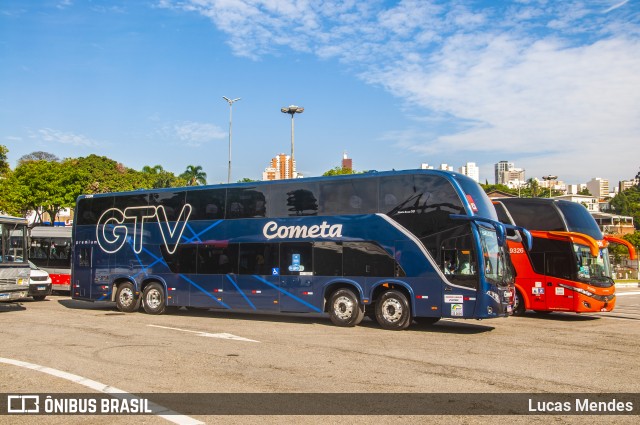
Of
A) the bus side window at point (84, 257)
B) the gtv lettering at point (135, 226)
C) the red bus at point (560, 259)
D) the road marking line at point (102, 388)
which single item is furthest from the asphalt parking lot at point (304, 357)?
the bus side window at point (84, 257)

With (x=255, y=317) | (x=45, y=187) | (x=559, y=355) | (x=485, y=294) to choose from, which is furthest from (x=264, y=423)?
(x=45, y=187)

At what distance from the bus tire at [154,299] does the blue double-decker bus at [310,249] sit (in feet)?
0.17

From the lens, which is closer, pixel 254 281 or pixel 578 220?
pixel 254 281

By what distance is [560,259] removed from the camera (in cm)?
1823

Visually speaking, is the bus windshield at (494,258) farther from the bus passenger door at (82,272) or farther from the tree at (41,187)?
the tree at (41,187)

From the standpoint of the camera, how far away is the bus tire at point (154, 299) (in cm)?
1895

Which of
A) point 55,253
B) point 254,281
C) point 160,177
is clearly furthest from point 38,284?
point 160,177

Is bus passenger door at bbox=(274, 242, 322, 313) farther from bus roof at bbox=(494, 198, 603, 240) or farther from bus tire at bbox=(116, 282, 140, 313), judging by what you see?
bus roof at bbox=(494, 198, 603, 240)

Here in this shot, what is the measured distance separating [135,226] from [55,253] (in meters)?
A: 11.4

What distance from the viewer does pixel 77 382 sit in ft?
27.0

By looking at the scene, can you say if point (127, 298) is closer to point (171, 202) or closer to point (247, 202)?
point (171, 202)

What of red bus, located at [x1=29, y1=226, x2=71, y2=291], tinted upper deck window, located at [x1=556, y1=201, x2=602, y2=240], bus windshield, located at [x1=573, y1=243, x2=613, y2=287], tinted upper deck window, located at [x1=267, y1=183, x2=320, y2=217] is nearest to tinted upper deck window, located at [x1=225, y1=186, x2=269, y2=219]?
tinted upper deck window, located at [x1=267, y1=183, x2=320, y2=217]

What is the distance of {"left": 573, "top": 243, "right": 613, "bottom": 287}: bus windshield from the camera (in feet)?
59.0

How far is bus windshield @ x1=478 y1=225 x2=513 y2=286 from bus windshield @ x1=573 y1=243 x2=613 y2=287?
401 centimetres
